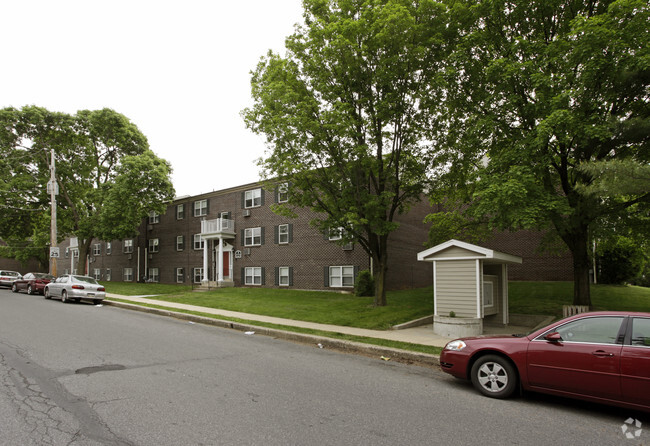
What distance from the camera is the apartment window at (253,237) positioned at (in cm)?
2880

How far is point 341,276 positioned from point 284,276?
470 cm

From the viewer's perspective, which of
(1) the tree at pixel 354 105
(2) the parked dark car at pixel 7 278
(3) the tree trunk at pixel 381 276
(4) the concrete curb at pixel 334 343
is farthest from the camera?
Answer: (2) the parked dark car at pixel 7 278

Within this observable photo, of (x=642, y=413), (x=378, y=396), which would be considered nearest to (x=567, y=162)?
(x=642, y=413)

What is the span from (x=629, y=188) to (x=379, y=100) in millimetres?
8749

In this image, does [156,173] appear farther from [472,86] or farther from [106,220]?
[472,86]

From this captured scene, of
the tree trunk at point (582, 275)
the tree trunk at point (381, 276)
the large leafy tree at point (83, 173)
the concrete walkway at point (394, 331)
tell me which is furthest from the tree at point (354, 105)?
the large leafy tree at point (83, 173)

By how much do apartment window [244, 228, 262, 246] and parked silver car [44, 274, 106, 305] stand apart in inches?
420

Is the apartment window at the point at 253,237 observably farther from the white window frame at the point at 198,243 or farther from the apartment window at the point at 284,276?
the white window frame at the point at 198,243

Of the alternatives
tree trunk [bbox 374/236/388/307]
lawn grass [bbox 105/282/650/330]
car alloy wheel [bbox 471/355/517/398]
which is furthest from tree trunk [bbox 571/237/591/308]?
car alloy wheel [bbox 471/355/517/398]

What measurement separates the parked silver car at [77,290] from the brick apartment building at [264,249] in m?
9.35

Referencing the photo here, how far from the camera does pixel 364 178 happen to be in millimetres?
15641

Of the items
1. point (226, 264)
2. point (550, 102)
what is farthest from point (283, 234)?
point (550, 102)

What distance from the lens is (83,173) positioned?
111 feet

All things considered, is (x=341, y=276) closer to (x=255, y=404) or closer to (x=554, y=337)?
(x=554, y=337)
